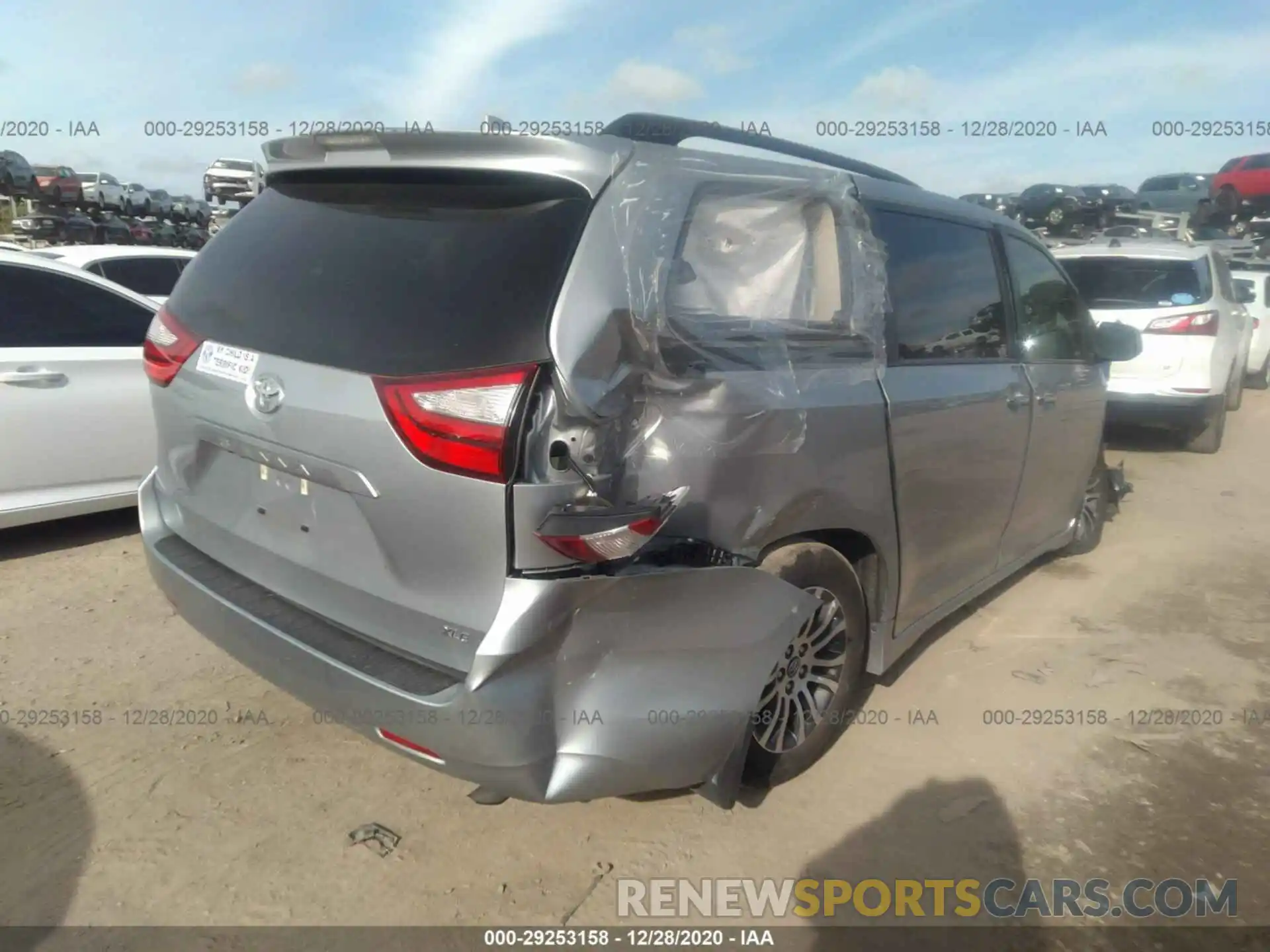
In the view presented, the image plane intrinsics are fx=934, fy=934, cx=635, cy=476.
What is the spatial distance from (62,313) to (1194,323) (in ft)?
25.7

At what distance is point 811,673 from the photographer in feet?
9.67

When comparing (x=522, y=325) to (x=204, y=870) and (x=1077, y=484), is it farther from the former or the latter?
(x=1077, y=484)

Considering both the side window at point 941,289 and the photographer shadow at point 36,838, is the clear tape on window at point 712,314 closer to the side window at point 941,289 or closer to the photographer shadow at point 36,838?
Answer: the side window at point 941,289

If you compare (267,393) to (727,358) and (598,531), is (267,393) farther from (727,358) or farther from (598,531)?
(727,358)

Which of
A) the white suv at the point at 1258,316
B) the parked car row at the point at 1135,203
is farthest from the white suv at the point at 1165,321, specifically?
the parked car row at the point at 1135,203

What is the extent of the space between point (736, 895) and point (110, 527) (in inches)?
165

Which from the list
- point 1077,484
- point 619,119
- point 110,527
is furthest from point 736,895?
point 110,527

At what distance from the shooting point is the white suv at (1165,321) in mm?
7469

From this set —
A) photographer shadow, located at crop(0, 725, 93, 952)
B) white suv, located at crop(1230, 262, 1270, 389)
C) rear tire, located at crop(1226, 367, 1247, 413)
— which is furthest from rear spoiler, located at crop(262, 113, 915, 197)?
white suv, located at crop(1230, 262, 1270, 389)

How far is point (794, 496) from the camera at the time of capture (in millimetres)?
2561

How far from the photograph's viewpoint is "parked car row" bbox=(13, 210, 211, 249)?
67.4ft

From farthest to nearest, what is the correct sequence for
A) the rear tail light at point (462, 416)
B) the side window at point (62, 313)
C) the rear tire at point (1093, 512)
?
the rear tire at point (1093, 512) → the side window at point (62, 313) → the rear tail light at point (462, 416)

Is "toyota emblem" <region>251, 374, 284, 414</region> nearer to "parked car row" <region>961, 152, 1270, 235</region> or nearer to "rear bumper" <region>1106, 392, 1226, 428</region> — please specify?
"rear bumper" <region>1106, 392, 1226, 428</region>

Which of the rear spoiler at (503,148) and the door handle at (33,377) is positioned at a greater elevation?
the rear spoiler at (503,148)
